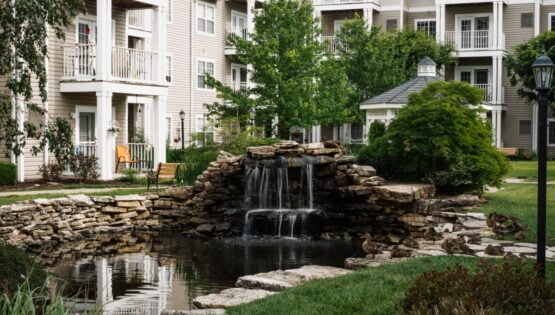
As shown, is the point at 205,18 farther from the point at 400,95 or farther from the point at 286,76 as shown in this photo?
the point at 400,95

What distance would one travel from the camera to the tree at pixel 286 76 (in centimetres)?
2841

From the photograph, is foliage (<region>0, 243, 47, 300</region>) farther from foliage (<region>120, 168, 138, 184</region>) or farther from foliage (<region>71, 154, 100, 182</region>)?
foliage (<region>120, 168, 138, 184</region>)

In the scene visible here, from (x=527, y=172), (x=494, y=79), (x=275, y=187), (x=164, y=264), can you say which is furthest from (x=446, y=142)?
(x=494, y=79)

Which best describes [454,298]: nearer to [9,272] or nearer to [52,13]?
[9,272]

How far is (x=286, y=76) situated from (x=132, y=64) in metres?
5.46

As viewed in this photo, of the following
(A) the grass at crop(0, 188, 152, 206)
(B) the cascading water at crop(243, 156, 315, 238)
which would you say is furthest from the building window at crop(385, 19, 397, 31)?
(A) the grass at crop(0, 188, 152, 206)

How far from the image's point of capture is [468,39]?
140 feet

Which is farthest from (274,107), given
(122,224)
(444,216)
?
(444,216)

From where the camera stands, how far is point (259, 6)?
3950 cm

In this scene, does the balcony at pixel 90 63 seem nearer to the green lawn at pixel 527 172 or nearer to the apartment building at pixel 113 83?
the apartment building at pixel 113 83

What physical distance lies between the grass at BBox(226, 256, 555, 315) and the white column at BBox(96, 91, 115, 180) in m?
16.4

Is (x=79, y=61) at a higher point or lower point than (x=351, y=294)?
higher

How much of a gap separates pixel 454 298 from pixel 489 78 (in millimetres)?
37800

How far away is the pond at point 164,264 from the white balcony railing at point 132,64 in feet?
26.3
